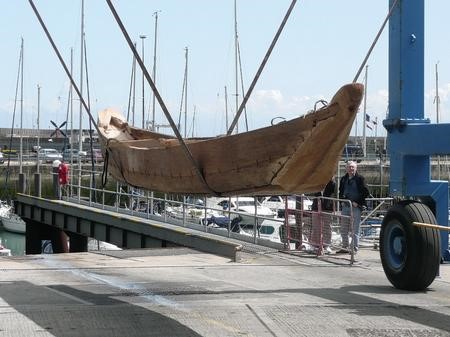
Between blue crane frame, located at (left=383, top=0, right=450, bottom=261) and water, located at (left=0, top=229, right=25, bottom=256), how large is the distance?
30927 mm

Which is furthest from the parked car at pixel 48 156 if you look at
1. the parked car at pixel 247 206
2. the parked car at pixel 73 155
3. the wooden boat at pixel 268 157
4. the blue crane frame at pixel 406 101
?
the wooden boat at pixel 268 157

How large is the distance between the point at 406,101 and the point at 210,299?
4.42 m

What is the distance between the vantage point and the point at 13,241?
45.7 metres

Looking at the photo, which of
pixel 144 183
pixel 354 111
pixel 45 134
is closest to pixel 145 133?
pixel 144 183

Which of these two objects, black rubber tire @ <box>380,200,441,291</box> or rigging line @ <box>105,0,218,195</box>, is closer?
rigging line @ <box>105,0,218,195</box>

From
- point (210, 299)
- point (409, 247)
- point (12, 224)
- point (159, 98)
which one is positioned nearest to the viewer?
point (159, 98)

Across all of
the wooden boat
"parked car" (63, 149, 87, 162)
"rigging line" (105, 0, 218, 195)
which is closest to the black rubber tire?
the wooden boat

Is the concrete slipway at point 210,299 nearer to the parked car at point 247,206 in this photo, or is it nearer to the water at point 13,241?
the parked car at point 247,206

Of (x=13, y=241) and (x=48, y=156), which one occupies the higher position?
(x=48, y=156)

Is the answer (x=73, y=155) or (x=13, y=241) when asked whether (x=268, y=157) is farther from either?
(x=73, y=155)

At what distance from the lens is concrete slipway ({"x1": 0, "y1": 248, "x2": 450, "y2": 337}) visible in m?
9.02

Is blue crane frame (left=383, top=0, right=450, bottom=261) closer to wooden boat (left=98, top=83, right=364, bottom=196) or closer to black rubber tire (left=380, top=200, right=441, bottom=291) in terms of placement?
black rubber tire (left=380, top=200, right=441, bottom=291)

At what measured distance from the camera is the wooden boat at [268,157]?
8.21 meters

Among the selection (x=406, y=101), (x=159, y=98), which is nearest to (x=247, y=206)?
(x=406, y=101)
